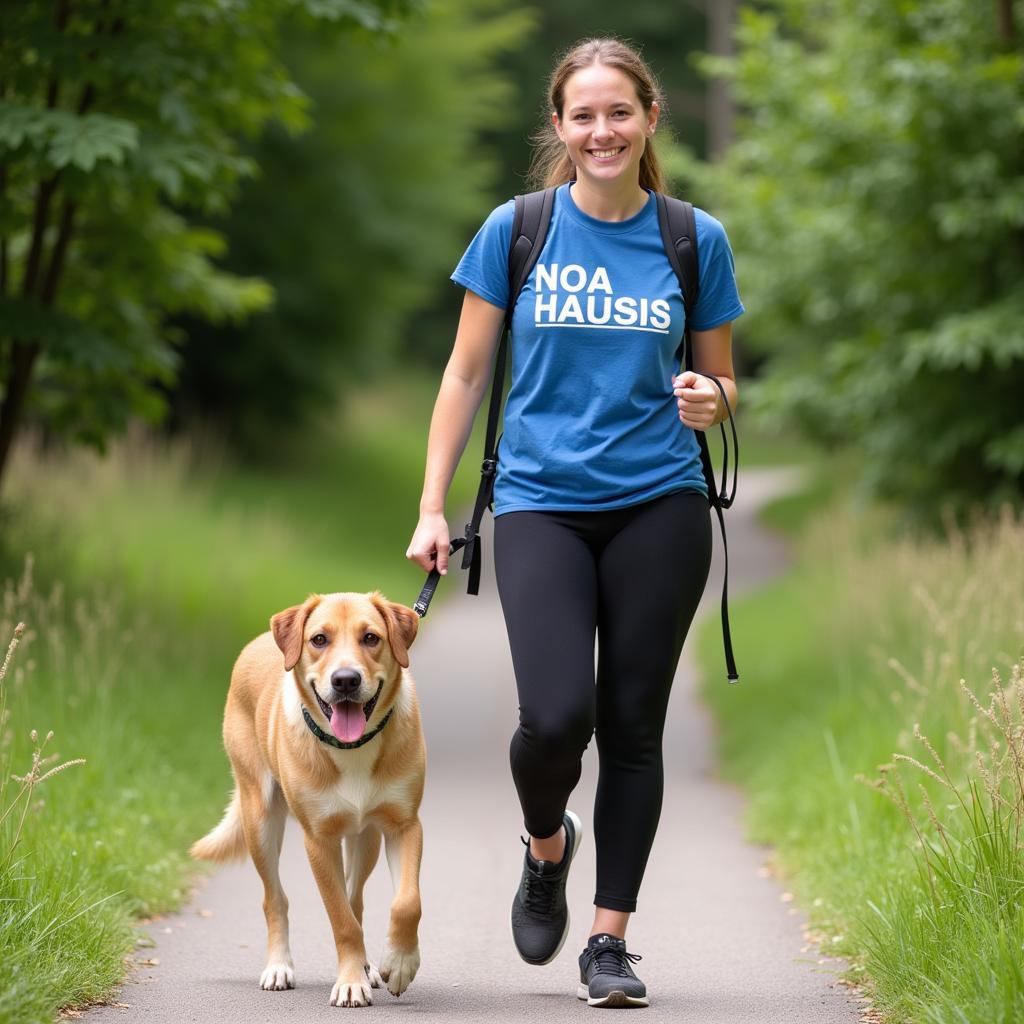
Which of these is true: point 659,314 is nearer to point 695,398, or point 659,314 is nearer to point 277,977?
point 695,398

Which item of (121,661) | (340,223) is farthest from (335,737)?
(340,223)

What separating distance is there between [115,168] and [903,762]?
14.7 ft

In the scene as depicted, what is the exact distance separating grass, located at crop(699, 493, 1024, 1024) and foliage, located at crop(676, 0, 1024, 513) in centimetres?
93

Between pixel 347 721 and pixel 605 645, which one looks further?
pixel 605 645

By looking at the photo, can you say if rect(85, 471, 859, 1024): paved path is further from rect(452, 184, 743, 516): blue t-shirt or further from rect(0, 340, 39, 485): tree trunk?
rect(0, 340, 39, 485): tree trunk

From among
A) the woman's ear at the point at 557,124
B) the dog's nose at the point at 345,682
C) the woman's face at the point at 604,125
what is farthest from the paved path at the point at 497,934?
the woman's ear at the point at 557,124

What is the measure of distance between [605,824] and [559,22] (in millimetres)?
45091

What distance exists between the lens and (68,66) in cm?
800

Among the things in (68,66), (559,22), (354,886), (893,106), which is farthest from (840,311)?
(559,22)

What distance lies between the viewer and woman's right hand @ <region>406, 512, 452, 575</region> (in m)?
4.46

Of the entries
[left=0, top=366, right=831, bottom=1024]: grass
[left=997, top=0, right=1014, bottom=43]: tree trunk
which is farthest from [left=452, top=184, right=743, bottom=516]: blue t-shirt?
[left=997, top=0, right=1014, bottom=43]: tree trunk

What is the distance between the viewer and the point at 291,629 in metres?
4.52

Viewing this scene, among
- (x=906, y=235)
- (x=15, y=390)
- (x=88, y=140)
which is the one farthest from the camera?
(x=906, y=235)

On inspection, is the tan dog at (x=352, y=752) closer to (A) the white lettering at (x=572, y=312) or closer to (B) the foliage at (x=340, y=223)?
(A) the white lettering at (x=572, y=312)
